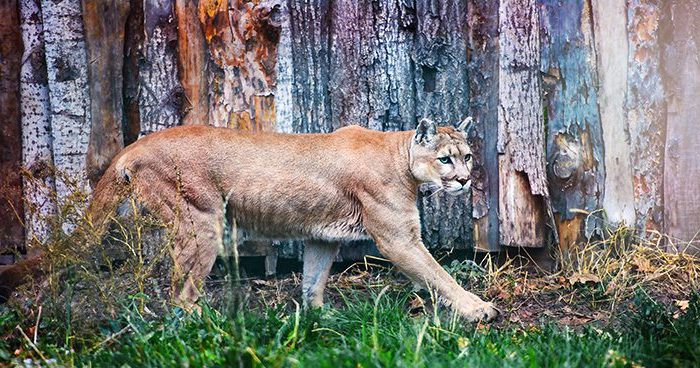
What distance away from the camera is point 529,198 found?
24.7 feet

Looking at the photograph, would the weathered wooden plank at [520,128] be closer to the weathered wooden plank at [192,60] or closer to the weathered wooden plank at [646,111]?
the weathered wooden plank at [646,111]

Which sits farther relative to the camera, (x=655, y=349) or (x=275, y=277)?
(x=275, y=277)

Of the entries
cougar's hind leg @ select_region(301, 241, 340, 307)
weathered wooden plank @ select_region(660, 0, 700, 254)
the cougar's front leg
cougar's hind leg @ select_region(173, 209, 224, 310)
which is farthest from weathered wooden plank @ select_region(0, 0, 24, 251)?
weathered wooden plank @ select_region(660, 0, 700, 254)

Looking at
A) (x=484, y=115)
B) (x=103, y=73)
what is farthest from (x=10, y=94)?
(x=484, y=115)

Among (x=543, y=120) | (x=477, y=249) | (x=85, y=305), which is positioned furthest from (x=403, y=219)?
(x=85, y=305)

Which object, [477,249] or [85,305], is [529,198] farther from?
[85,305]

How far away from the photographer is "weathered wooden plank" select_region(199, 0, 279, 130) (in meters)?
7.44

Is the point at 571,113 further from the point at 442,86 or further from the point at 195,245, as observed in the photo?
the point at 195,245

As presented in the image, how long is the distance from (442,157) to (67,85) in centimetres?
325

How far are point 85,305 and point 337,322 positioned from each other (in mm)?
1621

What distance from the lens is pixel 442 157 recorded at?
23.2 feet

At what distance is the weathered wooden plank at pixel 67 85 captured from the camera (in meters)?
7.62

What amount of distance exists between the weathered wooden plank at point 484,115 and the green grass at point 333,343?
1870 millimetres

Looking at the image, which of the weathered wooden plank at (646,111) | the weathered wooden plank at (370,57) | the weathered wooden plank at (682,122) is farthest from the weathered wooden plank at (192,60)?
the weathered wooden plank at (682,122)
